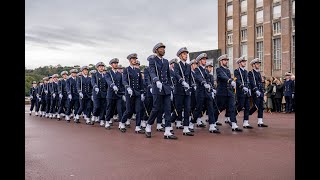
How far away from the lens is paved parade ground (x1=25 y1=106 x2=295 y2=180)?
5.19 m

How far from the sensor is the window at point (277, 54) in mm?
39897

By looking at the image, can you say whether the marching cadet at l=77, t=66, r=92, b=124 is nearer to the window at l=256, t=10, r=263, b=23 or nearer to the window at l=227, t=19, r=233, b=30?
the window at l=256, t=10, r=263, b=23

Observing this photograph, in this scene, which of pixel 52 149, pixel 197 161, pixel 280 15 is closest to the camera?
pixel 197 161

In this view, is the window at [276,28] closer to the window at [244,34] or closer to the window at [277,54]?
the window at [277,54]

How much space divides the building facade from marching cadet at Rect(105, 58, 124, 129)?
2854cm

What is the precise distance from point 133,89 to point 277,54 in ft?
107

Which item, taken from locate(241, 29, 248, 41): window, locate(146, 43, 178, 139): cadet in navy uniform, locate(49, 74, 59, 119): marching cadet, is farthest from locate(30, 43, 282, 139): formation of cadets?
locate(241, 29, 248, 41): window
